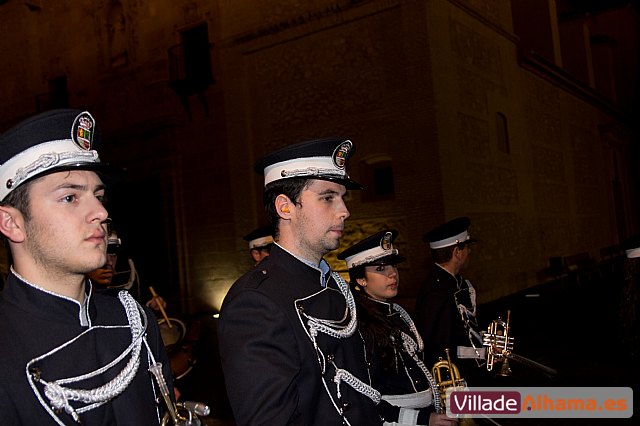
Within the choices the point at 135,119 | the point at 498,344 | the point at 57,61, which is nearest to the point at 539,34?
the point at 135,119

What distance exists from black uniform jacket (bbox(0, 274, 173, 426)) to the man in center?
1.21 feet

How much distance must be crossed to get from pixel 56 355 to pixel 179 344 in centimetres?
352

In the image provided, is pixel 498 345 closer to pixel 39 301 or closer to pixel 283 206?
pixel 283 206

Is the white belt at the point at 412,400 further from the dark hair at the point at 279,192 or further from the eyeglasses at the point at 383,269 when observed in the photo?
the dark hair at the point at 279,192

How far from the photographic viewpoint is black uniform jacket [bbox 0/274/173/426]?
5.22 feet

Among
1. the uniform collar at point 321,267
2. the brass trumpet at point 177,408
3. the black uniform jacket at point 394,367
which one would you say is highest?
the uniform collar at point 321,267

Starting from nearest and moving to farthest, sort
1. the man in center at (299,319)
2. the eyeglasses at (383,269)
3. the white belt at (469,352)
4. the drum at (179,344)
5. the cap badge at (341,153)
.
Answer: the man in center at (299,319)
the cap badge at (341,153)
the eyeglasses at (383,269)
the white belt at (469,352)
the drum at (179,344)

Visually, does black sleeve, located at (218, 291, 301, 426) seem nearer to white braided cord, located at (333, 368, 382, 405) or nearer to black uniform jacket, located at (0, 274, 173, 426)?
white braided cord, located at (333, 368, 382, 405)

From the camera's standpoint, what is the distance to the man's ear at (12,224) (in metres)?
1.75

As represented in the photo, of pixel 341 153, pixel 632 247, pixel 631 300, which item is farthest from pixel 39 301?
pixel 632 247

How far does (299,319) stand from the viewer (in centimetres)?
220

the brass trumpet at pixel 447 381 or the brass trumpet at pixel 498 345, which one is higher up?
the brass trumpet at pixel 498 345

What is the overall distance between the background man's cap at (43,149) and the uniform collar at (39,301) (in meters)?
0.29

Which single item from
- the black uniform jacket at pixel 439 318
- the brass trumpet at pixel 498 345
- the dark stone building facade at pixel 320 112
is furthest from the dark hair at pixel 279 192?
the dark stone building facade at pixel 320 112
